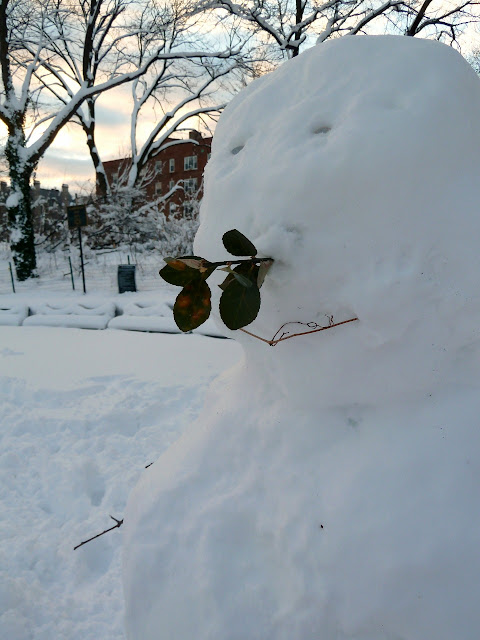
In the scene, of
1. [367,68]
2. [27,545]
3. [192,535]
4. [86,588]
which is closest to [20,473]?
[27,545]

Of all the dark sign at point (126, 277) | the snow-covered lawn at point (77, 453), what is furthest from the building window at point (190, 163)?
the snow-covered lawn at point (77, 453)

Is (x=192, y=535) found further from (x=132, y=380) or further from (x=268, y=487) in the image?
(x=132, y=380)

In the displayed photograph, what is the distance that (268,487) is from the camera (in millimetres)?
963

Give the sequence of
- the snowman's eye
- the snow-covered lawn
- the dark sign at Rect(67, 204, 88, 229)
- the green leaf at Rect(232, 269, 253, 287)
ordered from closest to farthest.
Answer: the green leaf at Rect(232, 269, 253, 287) → the snowman's eye → the snow-covered lawn → the dark sign at Rect(67, 204, 88, 229)

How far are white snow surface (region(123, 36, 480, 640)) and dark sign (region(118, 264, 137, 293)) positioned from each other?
8.16m

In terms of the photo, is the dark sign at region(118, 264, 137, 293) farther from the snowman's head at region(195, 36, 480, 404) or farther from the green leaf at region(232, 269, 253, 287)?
the green leaf at region(232, 269, 253, 287)

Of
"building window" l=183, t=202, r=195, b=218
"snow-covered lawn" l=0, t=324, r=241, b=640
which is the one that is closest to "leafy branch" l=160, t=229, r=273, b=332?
"snow-covered lawn" l=0, t=324, r=241, b=640

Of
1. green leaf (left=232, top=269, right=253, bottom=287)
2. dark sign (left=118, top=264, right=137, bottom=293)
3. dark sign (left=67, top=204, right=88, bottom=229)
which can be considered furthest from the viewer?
dark sign (left=67, top=204, right=88, bottom=229)

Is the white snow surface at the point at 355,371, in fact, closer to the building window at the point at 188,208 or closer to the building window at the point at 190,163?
the building window at the point at 188,208

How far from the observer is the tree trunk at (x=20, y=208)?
10.4 m

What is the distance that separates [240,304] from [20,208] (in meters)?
11.6

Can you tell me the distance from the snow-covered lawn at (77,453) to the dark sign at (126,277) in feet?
13.2

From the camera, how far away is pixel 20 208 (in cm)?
1066

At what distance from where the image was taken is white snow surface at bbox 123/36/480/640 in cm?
78
